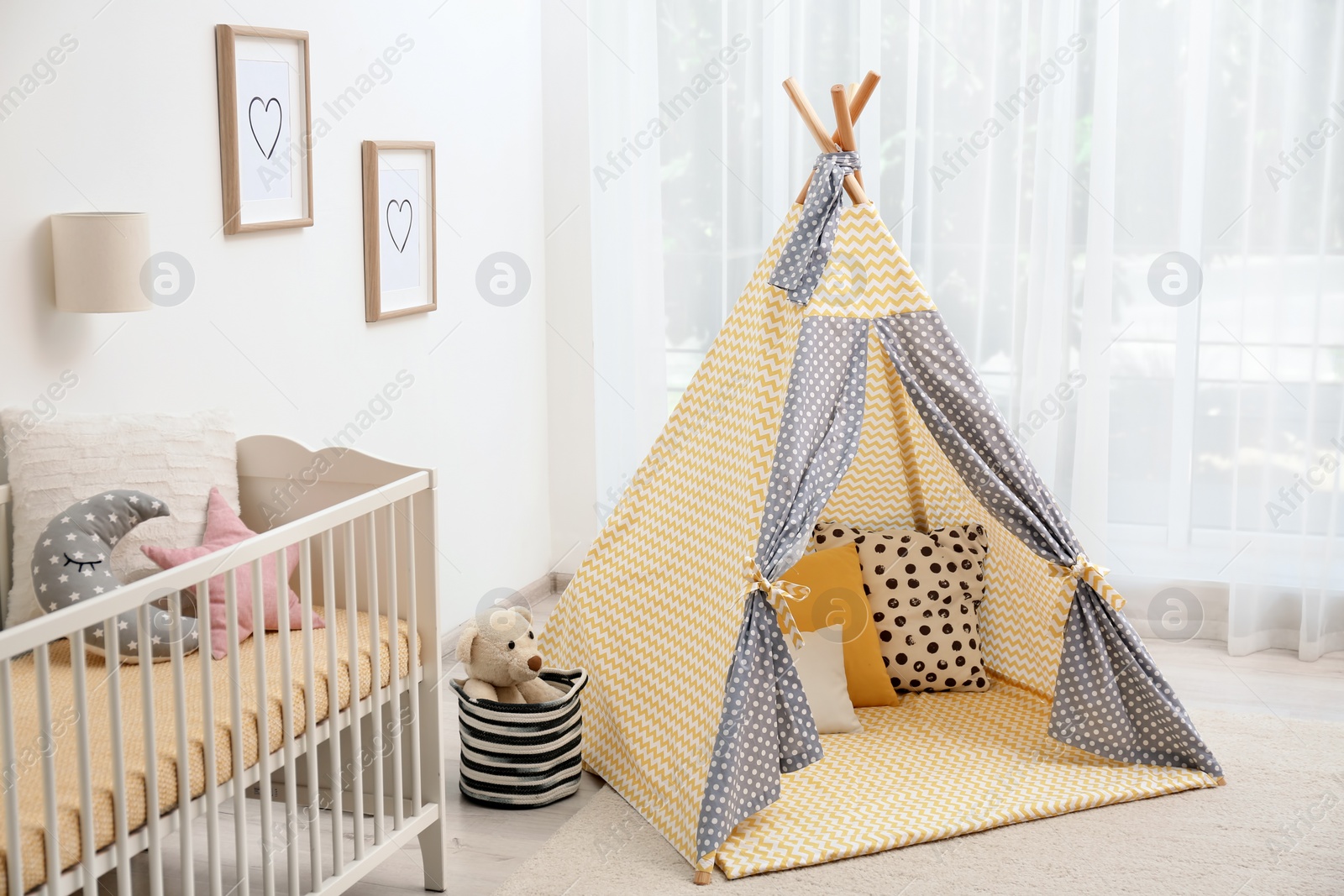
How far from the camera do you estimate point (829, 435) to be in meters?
2.65

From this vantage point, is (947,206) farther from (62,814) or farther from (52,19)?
(62,814)

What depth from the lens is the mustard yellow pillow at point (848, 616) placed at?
311 cm

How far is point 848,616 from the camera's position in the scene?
3127 millimetres

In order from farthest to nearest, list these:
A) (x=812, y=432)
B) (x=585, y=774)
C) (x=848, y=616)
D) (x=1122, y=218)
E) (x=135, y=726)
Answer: (x=1122, y=218)
(x=848, y=616)
(x=585, y=774)
(x=812, y=432)
(x=135, y=726)

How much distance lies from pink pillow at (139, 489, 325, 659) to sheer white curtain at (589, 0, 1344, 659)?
2.06m

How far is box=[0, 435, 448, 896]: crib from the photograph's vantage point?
1.56 m

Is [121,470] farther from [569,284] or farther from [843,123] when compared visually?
[569,284]

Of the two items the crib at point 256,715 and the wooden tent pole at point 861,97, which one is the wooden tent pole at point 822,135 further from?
the crib at point 256,715

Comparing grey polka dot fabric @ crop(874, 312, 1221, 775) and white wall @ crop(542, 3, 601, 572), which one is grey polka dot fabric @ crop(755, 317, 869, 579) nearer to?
grey polka dot fabric @ crop(874, 312, 1221, 775)

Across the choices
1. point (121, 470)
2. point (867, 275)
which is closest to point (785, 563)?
point (867, 275)

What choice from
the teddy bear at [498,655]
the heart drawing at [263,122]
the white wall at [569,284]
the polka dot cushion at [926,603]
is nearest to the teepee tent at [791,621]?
the polka dot cushion at [926,603]

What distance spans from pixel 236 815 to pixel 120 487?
25.9 inches

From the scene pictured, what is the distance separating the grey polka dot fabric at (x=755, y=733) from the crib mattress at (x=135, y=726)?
24.9 inches

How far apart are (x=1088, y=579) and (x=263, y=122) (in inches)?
80.3
